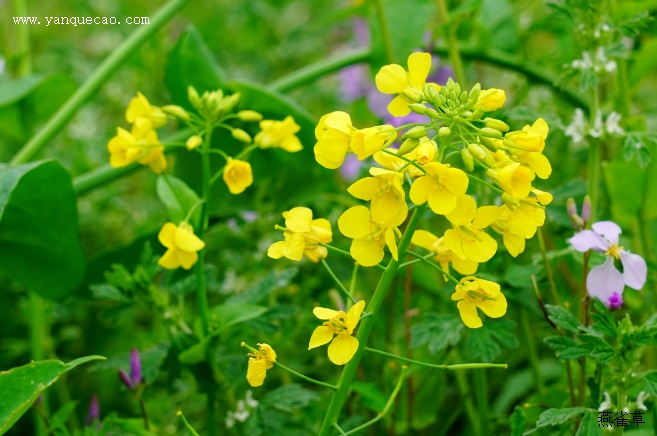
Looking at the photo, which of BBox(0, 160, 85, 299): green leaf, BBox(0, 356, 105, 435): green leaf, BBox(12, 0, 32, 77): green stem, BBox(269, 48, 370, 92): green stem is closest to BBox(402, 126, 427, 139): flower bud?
BBox(0, 356, 105, 435): green leaf

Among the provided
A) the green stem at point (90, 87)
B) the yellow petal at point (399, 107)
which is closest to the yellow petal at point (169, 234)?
the yellow petal at point (399, 107)

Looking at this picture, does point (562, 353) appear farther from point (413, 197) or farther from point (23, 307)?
point (23, 307)

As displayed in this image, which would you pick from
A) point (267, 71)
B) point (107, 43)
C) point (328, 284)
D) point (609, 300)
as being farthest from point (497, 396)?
point (107, 43)

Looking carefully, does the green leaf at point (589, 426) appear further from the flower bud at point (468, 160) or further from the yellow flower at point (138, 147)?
the yellow flower at point (138, 147)

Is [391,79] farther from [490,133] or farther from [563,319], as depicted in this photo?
[563,319]

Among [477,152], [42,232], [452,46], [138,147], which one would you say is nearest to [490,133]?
[477,152]
